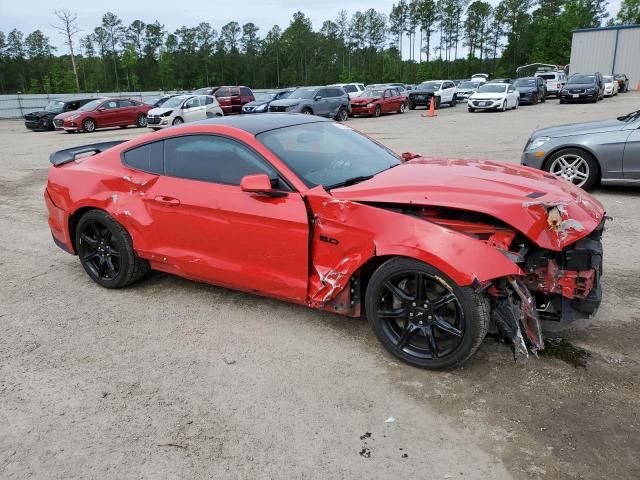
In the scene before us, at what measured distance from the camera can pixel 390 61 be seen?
9856 centimetres

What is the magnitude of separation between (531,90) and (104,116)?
2410 centimetres

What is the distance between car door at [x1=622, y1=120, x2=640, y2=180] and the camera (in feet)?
23.5

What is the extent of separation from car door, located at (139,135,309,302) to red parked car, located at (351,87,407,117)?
23.8 meters

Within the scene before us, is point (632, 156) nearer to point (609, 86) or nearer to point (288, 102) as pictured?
point (288, 102)

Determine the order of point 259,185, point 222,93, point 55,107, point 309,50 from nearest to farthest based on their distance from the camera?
point 259,185 < point 55,107 < point 222,93 < point 309,50

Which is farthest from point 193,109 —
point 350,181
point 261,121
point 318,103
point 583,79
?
point 583,79

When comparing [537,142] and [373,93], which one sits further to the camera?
[373,93]

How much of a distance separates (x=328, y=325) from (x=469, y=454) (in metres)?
1.60

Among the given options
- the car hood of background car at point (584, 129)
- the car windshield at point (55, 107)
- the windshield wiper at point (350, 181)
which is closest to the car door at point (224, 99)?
the car windshield at point (55, 107)

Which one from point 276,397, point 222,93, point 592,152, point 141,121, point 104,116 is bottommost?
point 276,397

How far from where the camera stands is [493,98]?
27125mm

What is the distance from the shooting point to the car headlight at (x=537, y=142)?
7832 millimetres

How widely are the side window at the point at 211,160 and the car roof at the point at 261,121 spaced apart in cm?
18

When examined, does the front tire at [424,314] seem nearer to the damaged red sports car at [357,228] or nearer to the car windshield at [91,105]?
the damaged red sports car at [357,228]
